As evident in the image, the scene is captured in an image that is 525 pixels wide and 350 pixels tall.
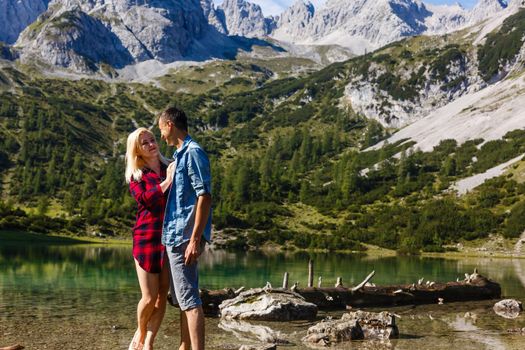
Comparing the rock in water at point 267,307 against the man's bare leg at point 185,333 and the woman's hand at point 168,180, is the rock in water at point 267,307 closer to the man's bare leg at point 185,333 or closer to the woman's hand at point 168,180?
the man's bare leg at point 185,333

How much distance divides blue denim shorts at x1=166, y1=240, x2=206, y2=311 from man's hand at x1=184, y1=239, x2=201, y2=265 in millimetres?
182

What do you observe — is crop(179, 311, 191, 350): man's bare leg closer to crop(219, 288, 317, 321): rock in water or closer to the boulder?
the boulder

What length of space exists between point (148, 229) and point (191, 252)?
1.63 metres

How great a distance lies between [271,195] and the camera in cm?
16312

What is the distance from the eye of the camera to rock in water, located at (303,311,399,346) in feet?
64.7

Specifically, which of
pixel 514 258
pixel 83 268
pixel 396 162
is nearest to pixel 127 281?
pixel 83 268

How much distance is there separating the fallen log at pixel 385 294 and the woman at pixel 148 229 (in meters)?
16.0

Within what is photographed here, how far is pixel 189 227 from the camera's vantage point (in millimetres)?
10422

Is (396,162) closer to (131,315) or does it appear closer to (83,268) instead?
(83,268)

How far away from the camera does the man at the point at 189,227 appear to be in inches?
405

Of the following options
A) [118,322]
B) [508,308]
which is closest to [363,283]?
[508,308]

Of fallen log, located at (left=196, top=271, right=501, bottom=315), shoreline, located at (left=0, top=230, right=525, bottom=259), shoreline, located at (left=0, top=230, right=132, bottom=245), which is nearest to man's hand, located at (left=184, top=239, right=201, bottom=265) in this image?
fallen log, located at (left=196, top=271, right=501, bottom=315)

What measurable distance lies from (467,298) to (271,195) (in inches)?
5000

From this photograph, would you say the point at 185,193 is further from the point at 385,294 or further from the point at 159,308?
the point at 385,294
